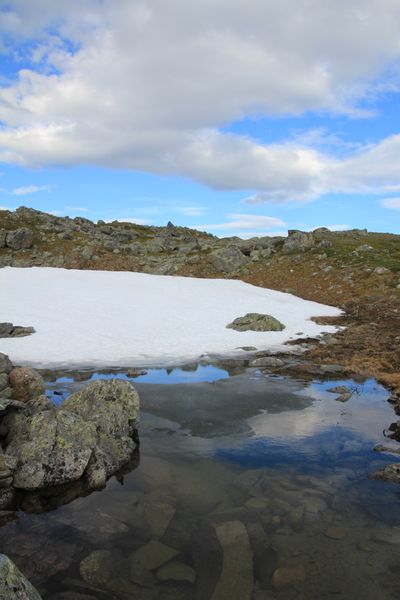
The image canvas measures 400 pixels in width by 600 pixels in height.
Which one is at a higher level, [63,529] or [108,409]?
[108,409]

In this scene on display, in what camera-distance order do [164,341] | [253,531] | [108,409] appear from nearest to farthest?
[253,531], [108,409], [164,341]

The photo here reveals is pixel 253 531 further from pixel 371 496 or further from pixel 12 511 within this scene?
pixel 12 511

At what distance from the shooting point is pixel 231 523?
991cm

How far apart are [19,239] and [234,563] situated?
6675 centimetres

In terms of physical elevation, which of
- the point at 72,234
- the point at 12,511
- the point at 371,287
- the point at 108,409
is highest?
the point at 72,234

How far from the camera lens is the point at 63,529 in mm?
9805

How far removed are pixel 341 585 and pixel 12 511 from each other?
7594mm

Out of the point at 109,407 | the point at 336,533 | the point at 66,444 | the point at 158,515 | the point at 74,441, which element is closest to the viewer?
the point at 336,533

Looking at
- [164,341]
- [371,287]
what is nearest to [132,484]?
[164,341]

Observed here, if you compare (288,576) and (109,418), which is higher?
(109,418)

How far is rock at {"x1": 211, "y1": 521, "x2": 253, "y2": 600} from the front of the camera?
7863mm

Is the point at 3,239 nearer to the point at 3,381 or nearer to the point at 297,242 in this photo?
the point at 297,242

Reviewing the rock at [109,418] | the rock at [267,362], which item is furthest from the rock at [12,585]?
the rock at [267,362]

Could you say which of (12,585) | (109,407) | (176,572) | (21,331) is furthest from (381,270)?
(12,585)
